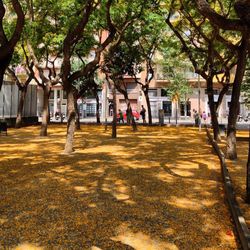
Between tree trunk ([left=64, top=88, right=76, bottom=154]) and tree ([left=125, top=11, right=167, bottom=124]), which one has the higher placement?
tree ([left=125, top=11, right=167, bottom=124])

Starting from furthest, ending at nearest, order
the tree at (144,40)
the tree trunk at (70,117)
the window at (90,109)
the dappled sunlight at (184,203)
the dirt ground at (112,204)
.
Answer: the window at (90,109) < the tree at (144,40) < the tree trunk at (70,117) < the dappled sunlight at (184,203) < the dirt ground at (112,204)

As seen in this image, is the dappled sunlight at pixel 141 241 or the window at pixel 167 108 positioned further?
the window at pixel 167 108

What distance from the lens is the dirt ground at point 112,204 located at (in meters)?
5.02

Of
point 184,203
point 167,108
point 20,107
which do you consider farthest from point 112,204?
point 167,108

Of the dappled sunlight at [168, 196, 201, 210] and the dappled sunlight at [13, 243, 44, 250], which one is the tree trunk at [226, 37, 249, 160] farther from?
the dappled sunlight at [13, 243, 44, 250]

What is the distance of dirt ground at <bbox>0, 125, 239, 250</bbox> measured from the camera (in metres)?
5.02

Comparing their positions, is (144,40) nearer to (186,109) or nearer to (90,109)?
(186,109)

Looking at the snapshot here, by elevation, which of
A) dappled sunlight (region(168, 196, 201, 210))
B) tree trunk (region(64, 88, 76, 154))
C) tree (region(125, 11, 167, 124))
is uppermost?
tree (region(125, 11, 167, 124))

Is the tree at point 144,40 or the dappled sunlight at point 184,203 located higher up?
the tree at point 144,40

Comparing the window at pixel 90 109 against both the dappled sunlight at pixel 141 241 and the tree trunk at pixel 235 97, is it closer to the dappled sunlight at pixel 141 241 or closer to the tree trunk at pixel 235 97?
the tree trunk at pixel 235 97

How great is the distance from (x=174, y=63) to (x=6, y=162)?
→ 36.5 metres

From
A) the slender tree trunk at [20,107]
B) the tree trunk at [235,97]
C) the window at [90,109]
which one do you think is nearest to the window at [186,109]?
the window at [90,109]

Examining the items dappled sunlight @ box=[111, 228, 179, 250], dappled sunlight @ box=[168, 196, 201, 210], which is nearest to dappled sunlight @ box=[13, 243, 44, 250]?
dappled sunlight @ box=[111, 228, 179, 250]

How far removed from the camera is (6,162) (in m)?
11.3
